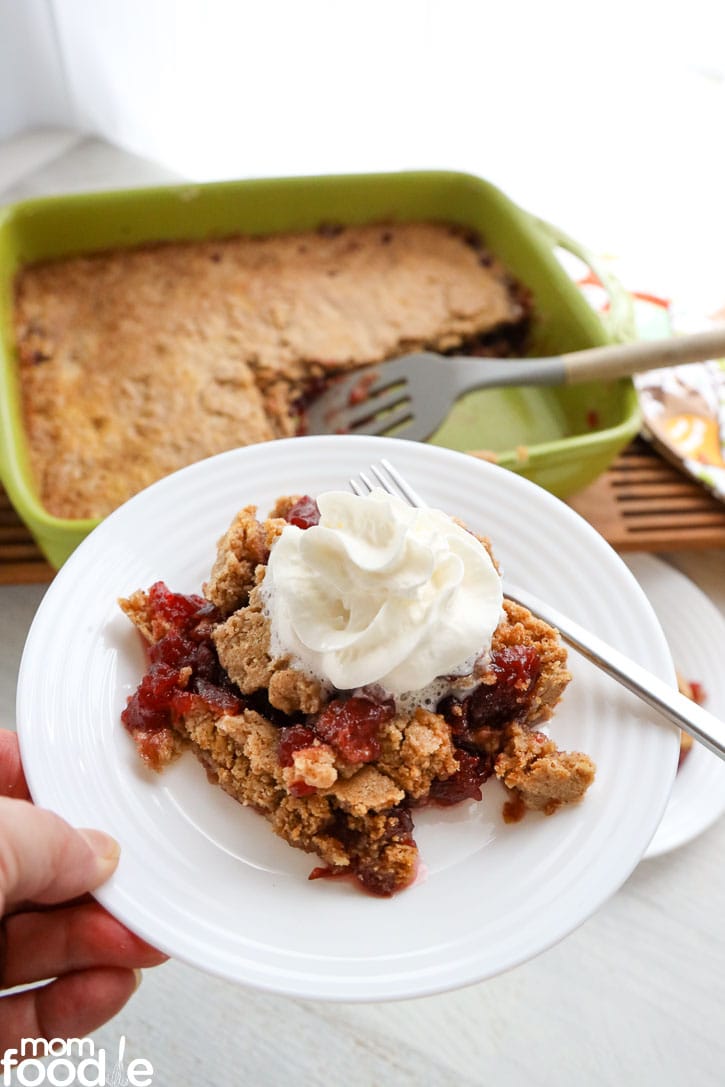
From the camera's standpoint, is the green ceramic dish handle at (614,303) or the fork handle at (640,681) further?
the green ceramic dish handle at (614,303)

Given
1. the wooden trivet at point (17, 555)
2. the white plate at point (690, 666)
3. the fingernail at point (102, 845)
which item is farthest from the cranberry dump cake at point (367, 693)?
the wooden trivet at point (17, 555)

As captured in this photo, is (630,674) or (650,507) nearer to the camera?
(630,674)

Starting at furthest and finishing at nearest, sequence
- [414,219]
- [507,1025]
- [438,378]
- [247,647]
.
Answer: [414,219] < [438,378] < [507,1025] < [247,647]

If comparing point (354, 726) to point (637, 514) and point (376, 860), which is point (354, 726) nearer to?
point (376, 860)

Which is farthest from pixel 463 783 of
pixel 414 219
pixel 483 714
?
pixel 414 219

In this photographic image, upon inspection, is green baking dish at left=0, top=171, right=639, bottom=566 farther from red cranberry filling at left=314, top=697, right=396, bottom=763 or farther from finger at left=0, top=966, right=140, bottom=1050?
finger at left=0, top=966, right=140, bottom=1050

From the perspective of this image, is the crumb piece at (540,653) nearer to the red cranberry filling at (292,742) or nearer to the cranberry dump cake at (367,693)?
the cranberry dump cake at (367,693)

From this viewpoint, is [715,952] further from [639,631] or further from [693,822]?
[639,631]
